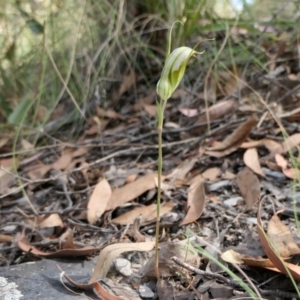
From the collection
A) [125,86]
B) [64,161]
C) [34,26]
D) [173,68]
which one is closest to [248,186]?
[173,68]

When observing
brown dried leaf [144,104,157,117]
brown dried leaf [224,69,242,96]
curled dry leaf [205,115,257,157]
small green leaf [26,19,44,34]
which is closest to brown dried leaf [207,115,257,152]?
curled dry leaf [205,115,257,157]

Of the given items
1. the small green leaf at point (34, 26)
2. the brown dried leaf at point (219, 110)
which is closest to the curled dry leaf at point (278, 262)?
the brown dried leaf at point (219, 110)

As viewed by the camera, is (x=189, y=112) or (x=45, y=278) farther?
(x=189, y=112)

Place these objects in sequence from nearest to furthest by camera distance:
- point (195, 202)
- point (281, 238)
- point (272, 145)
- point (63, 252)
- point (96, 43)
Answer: point (281, 238)
point (63, 252)
point (195, 202)
point (272, 145)
point (96, 43)

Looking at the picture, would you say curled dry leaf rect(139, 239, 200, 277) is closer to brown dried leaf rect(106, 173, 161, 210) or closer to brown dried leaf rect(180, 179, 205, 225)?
brown dried leaf rect(180, 179, 205, 225)

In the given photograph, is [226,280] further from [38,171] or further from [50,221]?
[38,171]

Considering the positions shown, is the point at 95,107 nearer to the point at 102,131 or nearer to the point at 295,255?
the point at 102,131
